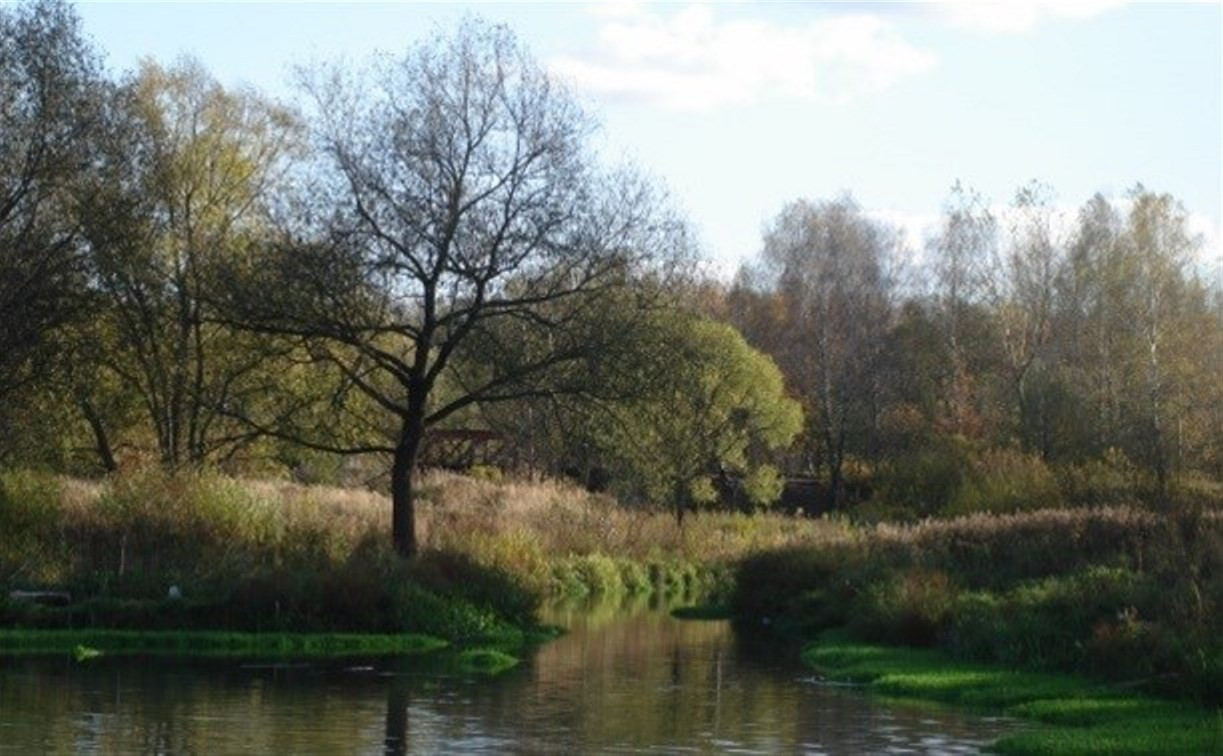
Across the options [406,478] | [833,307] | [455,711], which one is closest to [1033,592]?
[455,711]

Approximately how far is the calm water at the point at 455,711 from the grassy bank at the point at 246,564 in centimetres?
359

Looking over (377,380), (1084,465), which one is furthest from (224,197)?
(1084,465)

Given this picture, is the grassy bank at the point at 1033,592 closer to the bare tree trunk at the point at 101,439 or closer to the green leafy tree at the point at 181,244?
the green leafy tree at the point at 181,244

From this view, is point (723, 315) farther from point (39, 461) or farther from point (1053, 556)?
point (1053, 556)

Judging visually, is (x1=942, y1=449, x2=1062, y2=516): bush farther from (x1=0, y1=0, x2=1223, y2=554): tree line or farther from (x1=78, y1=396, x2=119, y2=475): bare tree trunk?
(x1=78, y1=396, x2=119, y2=475): bare tree trunk

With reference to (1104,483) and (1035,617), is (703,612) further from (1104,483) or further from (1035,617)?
(1035,617)

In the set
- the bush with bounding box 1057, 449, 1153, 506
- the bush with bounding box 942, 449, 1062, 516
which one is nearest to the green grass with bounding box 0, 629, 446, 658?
the bush with bounding box 1057, 449, 1153, 506

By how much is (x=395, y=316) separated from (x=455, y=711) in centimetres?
1882

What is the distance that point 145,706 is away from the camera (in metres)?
30.2

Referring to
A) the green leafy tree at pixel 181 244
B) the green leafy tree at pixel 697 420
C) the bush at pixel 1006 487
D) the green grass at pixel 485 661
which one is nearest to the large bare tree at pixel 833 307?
the green leafy tree at pixel 697 420

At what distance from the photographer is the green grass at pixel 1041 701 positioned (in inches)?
1020

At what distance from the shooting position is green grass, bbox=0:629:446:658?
125 ft

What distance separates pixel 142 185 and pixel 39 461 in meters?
8.31

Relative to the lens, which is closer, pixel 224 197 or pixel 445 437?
pixel 224 197
